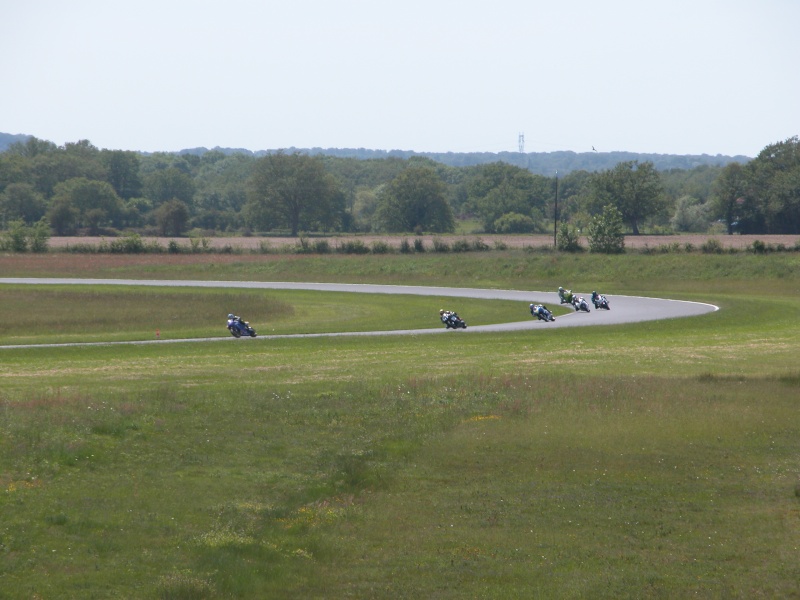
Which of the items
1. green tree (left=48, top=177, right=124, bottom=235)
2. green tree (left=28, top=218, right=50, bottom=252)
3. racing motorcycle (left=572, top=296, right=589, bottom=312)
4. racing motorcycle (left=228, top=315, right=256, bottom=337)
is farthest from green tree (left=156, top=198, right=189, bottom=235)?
racing motorcycle (left=228, top=315, right=256, bottom=337)

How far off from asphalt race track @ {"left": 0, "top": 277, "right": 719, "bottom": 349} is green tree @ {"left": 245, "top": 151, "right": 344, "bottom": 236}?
8817 centimetres

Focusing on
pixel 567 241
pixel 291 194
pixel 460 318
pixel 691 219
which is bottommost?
pixel 460 318

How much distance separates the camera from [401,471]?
59.8ft

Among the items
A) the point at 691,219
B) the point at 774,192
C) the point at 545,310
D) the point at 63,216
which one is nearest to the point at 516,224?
the point at 691,219

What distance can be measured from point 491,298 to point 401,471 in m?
40.8

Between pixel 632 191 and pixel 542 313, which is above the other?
pixel 632 191

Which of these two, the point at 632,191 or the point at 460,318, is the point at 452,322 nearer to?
the point at 460,318

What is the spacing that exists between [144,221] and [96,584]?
165 metres

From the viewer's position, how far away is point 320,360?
3155cm

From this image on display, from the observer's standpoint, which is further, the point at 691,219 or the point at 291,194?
the point at 291,194

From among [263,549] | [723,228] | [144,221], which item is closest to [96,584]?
[263,549]

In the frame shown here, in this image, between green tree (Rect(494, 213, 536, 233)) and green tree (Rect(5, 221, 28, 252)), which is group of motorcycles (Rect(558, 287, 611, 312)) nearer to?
green tree (Rect(5, 221, 28, 252))

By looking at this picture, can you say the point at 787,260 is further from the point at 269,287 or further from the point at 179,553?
the point at 179,553

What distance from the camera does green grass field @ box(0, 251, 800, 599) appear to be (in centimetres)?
1341
